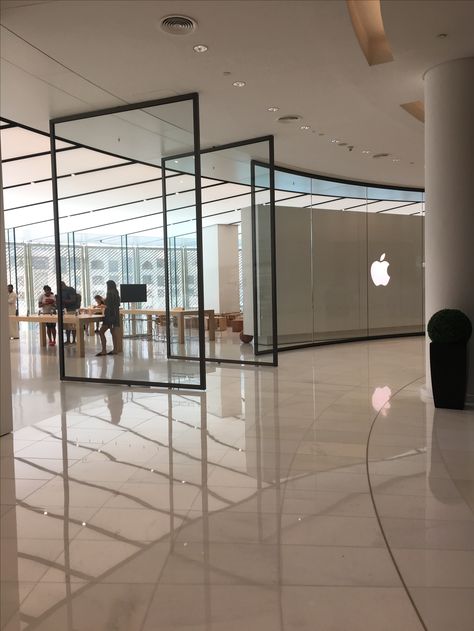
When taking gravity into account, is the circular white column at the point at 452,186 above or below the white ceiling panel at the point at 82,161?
below

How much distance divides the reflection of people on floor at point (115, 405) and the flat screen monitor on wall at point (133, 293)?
1.43 meters

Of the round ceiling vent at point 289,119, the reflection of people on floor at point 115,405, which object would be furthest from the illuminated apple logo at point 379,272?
the reflection of people on floor at point 115,405

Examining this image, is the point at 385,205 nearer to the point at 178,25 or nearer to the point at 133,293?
the point at 133,293

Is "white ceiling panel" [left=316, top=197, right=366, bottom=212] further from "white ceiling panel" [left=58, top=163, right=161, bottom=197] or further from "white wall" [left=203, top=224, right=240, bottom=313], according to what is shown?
"white ceiling panel" [left=58, top=163, right=161, bottom=197]

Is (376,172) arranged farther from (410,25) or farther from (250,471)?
(250,471)

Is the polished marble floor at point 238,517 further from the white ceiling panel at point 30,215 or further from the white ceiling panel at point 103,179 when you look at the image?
the white ceiling panel at point 30,215

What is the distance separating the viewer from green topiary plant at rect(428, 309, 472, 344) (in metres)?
6.63

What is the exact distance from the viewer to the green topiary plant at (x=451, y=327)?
6633mm

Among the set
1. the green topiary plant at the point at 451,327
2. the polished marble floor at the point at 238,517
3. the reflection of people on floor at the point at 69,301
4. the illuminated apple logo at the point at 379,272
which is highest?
the illuminated apple logo at the point at 379,272

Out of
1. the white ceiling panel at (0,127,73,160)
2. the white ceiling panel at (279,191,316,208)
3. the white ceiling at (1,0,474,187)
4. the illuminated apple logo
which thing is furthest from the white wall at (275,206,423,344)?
the white ceiling panel at (0,127,73,160)

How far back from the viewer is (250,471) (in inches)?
187

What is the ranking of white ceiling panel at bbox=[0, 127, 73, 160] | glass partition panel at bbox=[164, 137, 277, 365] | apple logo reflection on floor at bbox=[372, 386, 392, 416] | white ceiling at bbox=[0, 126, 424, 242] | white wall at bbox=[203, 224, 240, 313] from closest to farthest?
apple logo reflection on floor at bbox=[372, 386, 392, 416]
white ceiling at bbox=[0, 126, 424, 242]
white ceiling panel at bbox=[0, 127, 73, 160]
glass partition panel at bbox=[164, 137, 277, 365]
white wall at bbox=[203, 224, 240, 313]

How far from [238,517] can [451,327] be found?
153 inches

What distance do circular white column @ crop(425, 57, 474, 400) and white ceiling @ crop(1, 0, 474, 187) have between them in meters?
0.33
